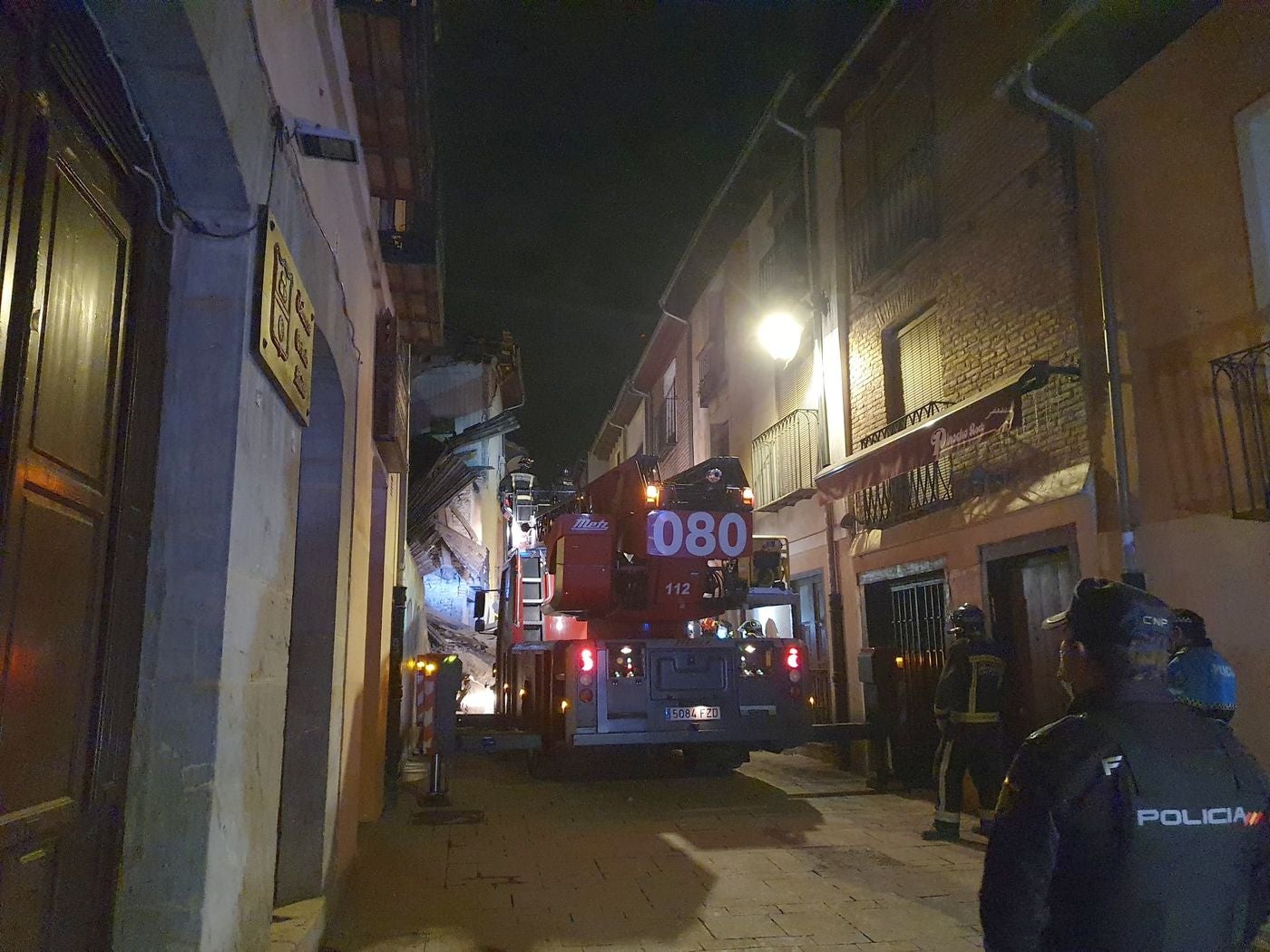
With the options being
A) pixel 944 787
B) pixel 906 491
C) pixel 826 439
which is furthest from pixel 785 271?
pixel 944 787

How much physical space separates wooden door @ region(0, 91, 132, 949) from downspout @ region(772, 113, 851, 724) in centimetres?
1097

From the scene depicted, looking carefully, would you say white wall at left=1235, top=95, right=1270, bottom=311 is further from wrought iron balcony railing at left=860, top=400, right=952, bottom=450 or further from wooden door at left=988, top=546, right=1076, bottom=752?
wrought iron balcony railing at left=860, top=400, right=952, bottom=450

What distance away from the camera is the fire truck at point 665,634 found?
8.81 meters

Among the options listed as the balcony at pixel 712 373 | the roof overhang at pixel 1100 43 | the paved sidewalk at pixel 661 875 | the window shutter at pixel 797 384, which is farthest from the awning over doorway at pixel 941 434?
the balcony at pixel 712 373

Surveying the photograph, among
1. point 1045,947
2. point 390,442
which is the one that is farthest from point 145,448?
point 390,442

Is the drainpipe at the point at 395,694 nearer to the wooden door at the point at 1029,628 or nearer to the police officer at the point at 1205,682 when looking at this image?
the wooden door at the point at 1029,628

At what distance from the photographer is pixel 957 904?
17.1ft

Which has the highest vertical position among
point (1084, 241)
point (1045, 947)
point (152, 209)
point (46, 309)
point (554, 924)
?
point (1084, 241)

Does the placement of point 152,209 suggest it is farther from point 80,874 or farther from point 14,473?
point 80,874

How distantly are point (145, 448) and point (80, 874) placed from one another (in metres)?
1.23

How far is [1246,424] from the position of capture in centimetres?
631

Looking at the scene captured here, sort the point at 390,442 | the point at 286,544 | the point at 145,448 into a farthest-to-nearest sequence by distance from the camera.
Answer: the point at 390,442, the point at 286,544, the point at 145,448

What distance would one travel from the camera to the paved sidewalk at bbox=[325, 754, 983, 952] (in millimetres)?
4742

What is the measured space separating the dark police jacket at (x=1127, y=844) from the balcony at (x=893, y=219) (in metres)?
9.56
